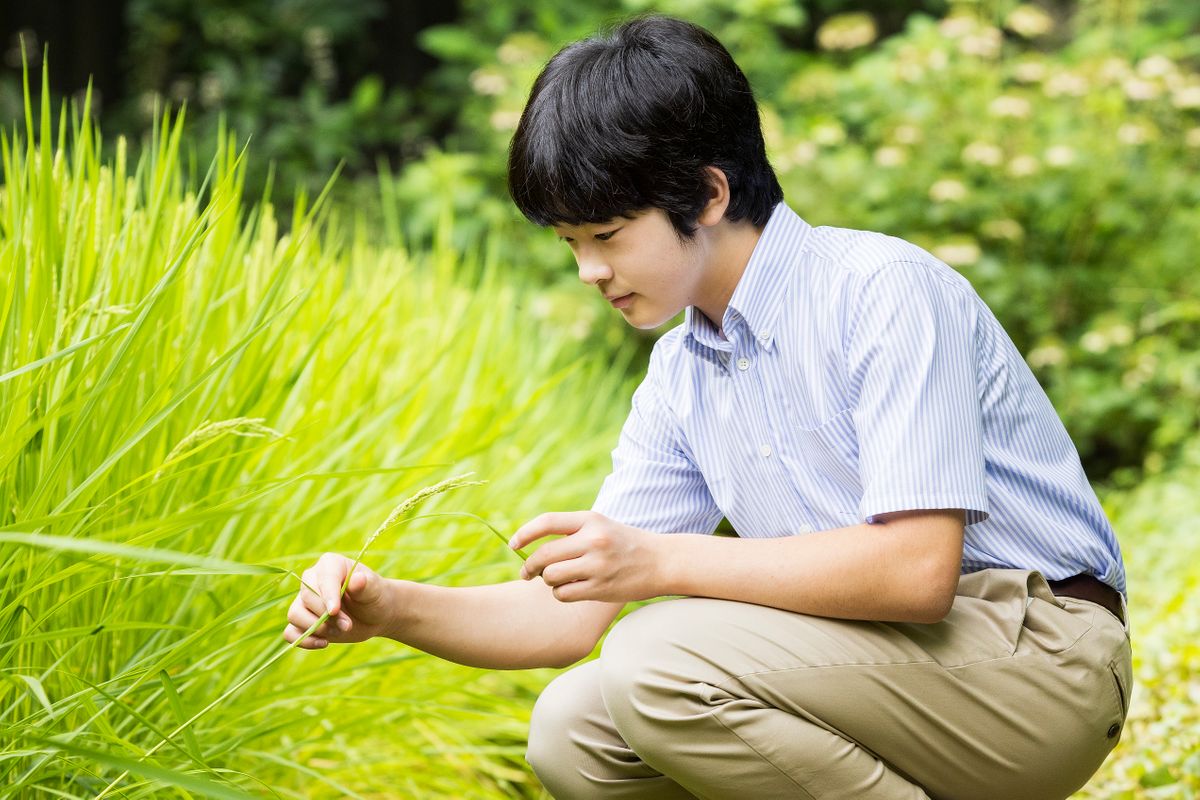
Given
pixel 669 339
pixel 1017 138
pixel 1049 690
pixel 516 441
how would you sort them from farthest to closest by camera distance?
pixel 1017 138, pixel 516 441, pixel 669 339, pixel 1049 690

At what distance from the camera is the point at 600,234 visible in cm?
153

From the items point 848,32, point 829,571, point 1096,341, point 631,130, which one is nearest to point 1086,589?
point 829,571

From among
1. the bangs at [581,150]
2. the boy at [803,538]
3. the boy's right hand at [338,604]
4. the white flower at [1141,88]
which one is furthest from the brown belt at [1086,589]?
the white flower at [1141,88]

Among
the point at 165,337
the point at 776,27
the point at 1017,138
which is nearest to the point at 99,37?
the point at 776,27

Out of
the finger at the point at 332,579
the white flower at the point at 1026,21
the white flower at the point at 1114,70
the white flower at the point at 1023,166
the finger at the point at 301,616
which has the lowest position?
the white flower at the point at 1023,166

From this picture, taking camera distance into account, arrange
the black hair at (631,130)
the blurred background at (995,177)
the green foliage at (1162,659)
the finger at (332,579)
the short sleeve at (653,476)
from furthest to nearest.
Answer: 1. the blurred background at (995,177)
2. the green foliage at (1162,659)
3. the short sleeve at (653,476)
4. the black hair at (631,130)
5. the finger at (332,579)

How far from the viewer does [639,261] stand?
1523mm

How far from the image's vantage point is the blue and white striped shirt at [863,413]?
1393 millimetres

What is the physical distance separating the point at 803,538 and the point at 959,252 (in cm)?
334

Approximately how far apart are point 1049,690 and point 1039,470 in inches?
10.3

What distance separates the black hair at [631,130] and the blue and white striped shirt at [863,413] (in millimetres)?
131

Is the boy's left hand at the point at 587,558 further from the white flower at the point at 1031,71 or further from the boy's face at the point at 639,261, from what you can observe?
the white flower at the point at 1031,71

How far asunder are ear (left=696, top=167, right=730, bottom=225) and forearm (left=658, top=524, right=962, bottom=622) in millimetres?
395

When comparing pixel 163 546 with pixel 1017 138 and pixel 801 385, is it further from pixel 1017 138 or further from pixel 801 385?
pixel 1017 138
